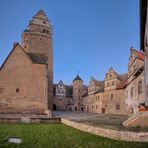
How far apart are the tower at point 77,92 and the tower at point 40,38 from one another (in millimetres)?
19464

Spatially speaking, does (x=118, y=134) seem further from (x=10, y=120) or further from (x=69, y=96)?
(x=69, y=96)

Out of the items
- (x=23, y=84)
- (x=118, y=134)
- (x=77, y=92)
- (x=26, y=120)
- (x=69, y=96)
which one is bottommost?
(x=26, y=120)

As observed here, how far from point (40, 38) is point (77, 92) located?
77.3ft

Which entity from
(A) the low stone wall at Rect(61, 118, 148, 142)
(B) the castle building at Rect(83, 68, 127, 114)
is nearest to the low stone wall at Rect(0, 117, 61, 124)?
(A) the low stone wall at Rect(61, 118, 148, 142)

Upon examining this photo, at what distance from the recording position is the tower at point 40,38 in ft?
172

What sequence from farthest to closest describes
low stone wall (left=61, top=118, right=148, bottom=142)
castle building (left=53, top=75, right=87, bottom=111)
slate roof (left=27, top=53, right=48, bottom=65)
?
1. castle building (left=53, top=75, right=87, bottom=111)
2. slate roof (left=27, top=53, right=48, bottom=65)
3. low stone wall (left=61, top=118, right=148, bottom=142)

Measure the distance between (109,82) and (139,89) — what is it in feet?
64.8

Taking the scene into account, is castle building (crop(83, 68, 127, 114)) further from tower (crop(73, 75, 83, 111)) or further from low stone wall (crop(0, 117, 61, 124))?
low stone wall (crop(0, 117, 61, 124))

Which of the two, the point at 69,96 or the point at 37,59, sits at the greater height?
the point at 37,59

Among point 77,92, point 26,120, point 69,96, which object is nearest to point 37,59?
point 26,120

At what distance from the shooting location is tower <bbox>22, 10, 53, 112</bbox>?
52.4m

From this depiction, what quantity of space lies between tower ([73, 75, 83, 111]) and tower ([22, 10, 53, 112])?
1946 centimetres

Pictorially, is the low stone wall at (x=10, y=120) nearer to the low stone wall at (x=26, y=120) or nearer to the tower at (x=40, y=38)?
the low stone wall at (x=26, y=120)

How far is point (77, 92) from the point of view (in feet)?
230
